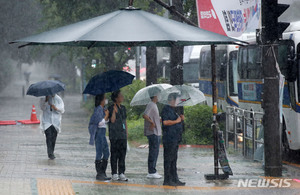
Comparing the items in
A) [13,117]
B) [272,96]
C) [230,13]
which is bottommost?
[13,117]

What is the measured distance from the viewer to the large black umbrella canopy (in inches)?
409

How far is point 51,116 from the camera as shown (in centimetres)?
1516

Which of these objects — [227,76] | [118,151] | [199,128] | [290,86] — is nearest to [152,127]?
[118,151]

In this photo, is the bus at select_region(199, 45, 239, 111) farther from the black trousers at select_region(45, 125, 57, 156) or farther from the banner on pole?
the banner on pole

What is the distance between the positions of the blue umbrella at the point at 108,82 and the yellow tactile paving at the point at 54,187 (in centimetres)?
175

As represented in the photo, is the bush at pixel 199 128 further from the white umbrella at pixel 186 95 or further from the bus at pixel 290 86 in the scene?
the white umbrella at pixel 186 95

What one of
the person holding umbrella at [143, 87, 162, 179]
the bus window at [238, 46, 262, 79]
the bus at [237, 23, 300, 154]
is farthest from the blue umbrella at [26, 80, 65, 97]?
the bus window at [238, 46, 262, 79]

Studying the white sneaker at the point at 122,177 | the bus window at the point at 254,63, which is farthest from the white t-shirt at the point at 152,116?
the bus window at the point at 254,63

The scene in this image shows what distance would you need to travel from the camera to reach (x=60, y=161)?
570 inches

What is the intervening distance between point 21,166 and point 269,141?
5418 mm

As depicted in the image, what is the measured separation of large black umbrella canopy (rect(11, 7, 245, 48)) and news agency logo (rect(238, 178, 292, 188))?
2668mm

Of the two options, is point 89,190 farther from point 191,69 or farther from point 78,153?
point 191,69

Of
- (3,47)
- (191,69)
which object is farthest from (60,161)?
(3,47)

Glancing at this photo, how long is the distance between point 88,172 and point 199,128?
6.61 metres
